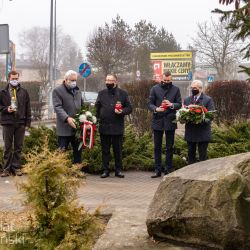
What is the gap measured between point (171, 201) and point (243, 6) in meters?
4.00

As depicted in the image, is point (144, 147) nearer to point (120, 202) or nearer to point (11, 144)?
point (11, 144)

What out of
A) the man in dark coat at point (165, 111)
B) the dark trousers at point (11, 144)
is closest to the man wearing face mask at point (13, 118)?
the dark trousers at point (11, 144)

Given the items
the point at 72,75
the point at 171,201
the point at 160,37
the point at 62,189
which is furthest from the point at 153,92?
the point at 160,37

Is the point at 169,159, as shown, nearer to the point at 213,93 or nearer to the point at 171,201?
the point at 171,201

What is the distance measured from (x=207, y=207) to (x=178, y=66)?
45.2m

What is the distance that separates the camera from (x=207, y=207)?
424 centimetres

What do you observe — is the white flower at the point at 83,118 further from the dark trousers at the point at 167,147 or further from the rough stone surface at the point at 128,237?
the rough stone surface at the point at 128,237

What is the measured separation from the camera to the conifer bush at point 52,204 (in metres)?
3.48

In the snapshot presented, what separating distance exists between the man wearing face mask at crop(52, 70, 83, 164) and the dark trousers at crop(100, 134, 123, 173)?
53 centimetres

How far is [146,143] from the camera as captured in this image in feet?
35.9

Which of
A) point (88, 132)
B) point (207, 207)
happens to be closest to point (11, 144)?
point (88, 132)

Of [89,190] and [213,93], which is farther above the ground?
[213,93]

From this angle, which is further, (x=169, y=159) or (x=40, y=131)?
(x=40, y=131)

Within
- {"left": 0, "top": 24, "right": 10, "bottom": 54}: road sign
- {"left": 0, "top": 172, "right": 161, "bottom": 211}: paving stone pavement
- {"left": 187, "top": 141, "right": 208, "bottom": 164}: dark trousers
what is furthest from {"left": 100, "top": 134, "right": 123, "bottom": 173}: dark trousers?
{"left": 0, "top": 24, "right": 10, "bottom": 54}: road sign
